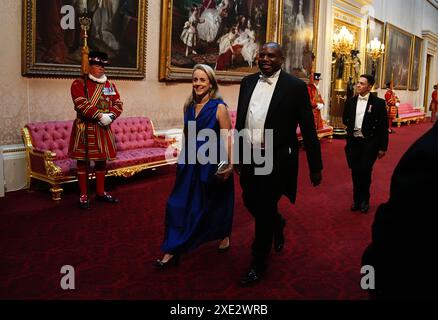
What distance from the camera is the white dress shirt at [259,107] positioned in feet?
11.5

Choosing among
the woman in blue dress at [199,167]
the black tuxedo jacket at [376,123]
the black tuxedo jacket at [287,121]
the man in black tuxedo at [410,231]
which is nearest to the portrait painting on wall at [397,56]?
the black tuxedo jacket at [376,123]

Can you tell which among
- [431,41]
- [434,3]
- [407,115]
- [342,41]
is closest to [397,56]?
[407,115]

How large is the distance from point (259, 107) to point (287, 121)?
0.24 m

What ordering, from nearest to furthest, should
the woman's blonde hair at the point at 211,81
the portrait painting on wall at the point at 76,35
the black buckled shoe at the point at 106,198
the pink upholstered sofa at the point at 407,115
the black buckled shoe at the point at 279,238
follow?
the woman's blonde hair at the point at 211,81, the black buckled shoe at the point at 279,238, the black buckled shoe at the point at 106,198, the portrait painting on wall at the point at 76,35, the pink upholstered sofa at the point at 407,115

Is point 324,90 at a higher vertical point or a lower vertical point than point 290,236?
higher

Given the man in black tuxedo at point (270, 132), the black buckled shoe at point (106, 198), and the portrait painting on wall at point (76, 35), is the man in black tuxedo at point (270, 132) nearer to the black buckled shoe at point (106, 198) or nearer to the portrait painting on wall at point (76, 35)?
the black buckled shoe at point (106, 198)

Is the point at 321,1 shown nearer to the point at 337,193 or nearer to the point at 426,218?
the point at 337,193

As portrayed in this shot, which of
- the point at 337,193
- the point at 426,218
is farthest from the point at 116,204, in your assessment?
the point at 426,218

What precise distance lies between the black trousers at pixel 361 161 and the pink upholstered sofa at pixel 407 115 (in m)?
14.3

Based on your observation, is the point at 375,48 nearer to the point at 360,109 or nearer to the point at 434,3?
the point at 360,109

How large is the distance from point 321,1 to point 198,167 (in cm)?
1153

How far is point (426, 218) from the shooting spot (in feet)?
4.01

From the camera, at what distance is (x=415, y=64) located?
2350 centimetres
